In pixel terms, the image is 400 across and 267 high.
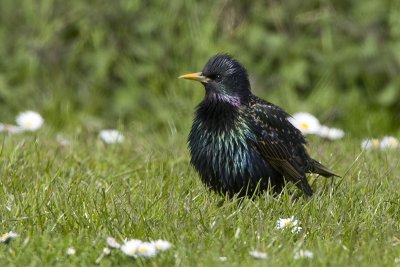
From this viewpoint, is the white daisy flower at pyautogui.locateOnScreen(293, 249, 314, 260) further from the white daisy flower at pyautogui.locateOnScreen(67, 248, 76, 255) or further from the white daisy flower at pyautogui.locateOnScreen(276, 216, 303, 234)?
the white daisy flower at pyautogui.locateOnScreen(67, 248, 76, 255)

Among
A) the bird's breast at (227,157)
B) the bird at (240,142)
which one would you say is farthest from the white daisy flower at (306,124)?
the bird's breast at (227,157)

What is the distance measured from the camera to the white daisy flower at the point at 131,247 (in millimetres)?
4059

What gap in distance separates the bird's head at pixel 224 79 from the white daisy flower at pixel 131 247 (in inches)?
58.0

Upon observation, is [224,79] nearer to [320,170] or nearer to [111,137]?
[320,170]

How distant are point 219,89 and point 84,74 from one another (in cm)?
346

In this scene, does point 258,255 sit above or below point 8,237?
above

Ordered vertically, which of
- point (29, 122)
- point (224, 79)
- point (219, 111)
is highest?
point (224, 79)

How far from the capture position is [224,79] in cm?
547

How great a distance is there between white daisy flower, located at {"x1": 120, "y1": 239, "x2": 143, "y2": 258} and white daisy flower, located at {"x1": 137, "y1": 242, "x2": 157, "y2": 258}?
2 cm

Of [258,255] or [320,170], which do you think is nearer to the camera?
[258,255]

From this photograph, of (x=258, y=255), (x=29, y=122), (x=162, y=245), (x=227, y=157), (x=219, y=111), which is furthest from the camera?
(x=29, y=122)

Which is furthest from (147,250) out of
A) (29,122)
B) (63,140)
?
(29,122)

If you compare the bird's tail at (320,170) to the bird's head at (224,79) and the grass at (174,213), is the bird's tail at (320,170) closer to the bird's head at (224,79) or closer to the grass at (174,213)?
the grass at (174,213)

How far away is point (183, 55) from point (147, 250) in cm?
464
